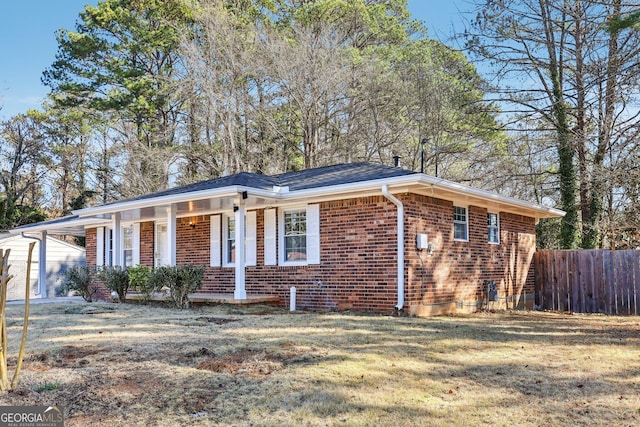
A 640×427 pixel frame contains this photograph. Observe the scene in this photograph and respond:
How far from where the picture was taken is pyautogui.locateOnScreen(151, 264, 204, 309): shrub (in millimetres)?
11961

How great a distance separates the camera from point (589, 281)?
14.7 meters

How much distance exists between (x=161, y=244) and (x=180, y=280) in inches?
192

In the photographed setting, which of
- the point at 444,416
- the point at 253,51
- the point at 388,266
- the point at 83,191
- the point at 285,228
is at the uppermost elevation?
the point at 253,51

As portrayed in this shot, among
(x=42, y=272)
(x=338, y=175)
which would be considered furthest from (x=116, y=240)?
(x=338, y=175)

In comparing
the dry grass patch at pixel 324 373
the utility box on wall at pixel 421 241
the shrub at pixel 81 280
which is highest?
the utility box on wall at pixel 421 241

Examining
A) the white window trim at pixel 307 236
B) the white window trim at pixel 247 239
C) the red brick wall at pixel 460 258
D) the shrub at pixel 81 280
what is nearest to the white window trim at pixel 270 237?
the white window trim at pixel 307 236

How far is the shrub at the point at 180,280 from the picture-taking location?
39.2ft

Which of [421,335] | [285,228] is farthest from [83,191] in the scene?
[421,335]

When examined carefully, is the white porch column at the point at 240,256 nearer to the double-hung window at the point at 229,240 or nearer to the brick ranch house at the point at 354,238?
the brick ranch house at the point at 354,238

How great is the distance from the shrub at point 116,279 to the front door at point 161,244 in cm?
238

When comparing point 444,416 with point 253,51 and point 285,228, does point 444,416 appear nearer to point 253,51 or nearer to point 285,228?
point 285,228

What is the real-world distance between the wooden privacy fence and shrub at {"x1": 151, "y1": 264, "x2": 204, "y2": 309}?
9.67m

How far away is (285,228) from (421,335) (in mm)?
5435

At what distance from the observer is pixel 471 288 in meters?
13.1
